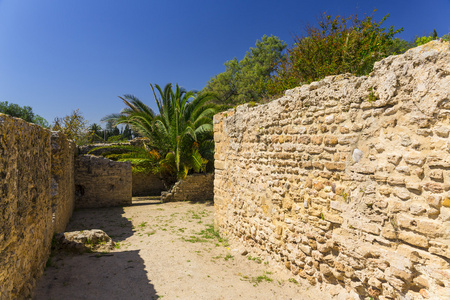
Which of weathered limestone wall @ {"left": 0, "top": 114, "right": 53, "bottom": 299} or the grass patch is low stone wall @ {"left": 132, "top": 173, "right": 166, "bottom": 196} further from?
the grass patch

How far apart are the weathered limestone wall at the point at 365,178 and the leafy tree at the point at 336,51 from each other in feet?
13.9

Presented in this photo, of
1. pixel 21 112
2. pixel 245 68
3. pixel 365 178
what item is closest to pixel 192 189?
pixel 365 178

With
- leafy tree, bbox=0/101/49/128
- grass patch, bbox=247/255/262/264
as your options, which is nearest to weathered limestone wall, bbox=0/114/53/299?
grass patch, bbox=247/255/262/264

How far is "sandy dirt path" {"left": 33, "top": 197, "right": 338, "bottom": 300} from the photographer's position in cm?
378

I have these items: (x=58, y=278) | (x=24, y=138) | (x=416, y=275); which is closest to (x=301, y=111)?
(x=416, y=275)

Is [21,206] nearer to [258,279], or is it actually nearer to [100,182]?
[258,279]

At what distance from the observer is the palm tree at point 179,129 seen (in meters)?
12.2

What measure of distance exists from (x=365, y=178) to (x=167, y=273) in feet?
11.1

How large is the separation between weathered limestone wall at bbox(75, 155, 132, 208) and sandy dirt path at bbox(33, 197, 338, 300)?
3986 millimetres

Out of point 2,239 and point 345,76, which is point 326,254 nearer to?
point 345,76

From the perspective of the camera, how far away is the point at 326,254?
3.62 metres

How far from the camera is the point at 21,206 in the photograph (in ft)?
9.84

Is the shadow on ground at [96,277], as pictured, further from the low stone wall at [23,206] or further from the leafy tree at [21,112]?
the leafy tree at [21,112]

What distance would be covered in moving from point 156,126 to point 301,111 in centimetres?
1030
